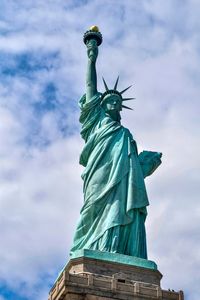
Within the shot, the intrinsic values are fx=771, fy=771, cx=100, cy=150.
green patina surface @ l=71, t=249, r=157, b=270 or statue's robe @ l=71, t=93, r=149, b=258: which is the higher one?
statue's robe @ l=71, t=93, r=149, b=258

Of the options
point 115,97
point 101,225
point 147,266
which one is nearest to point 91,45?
point 115,97

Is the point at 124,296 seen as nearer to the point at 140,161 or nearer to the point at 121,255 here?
the point at 121,255

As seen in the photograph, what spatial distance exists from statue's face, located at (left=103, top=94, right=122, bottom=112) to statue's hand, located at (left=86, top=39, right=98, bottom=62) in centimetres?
341

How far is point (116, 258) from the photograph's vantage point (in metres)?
37.8

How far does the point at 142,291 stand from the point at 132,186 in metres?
7.37

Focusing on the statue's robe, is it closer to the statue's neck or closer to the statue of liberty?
the statue of liberty

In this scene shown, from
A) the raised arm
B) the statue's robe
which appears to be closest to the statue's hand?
the raised arm

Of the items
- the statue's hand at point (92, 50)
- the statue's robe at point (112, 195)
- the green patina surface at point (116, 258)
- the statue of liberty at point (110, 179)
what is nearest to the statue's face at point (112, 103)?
the statue of liberty at point (110, 179)

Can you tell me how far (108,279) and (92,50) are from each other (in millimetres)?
16950

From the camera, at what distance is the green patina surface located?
37500 mm

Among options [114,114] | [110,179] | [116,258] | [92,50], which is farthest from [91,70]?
[116,258]

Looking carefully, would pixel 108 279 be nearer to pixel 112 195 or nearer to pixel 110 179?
pixel 112 195

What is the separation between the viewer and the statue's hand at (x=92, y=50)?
47094 millimetres

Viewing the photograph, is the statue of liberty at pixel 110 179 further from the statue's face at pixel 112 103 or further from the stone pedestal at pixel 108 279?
the stone pedestal at pixel 108 279
